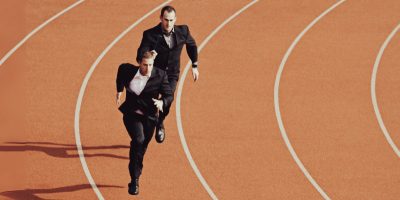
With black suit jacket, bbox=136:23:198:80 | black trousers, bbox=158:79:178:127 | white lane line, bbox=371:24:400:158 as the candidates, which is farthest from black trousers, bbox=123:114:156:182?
white lane line, bbox=371:24:400:158

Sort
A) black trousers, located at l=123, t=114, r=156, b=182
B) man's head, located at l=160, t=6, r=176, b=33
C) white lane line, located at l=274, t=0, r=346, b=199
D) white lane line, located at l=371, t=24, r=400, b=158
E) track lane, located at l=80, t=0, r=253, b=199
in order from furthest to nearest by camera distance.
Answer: white lane line, located at l=371, t=24, r=400, b=158, white lane line, located at l=274, t=0, r=346, b=199, track lane, located at l=80, t=0, r=253, b=199, man's head, located at l=160, t=6, r=176, b=33, black trousers, located at l=123, t=114, r=156, b=182

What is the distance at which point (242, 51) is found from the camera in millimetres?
15180

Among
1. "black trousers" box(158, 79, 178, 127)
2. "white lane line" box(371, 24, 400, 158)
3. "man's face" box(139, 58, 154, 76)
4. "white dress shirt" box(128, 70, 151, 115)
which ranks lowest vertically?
"white lane line" box(371, 24, 400, 158)

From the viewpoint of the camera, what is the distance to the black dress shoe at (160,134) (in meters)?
11.6

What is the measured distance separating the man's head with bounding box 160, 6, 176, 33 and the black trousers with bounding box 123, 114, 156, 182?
1329 millimetres

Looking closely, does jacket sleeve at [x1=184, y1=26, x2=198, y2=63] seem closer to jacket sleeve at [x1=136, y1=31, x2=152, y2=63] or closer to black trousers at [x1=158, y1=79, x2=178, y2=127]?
black trousers at [x1=158, y1=79, x2=178, y2=127]

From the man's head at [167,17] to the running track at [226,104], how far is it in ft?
6.77

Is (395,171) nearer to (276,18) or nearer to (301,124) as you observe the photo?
(301,124)

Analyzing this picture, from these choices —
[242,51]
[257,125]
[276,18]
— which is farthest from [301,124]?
[276,18]

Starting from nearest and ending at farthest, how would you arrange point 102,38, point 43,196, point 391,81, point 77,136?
point 43,196 → point 77,136 → point 391,81 → point 102,38

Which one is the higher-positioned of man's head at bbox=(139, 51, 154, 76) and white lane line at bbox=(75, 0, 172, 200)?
man's head at bbox=(139, 51, 154, 76)

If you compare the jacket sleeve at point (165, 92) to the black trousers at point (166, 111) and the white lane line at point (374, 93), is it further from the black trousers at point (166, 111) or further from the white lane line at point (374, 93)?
the white lane line at point (374, 93)

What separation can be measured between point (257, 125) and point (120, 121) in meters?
2.15

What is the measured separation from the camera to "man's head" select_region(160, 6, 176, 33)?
10180 mm
